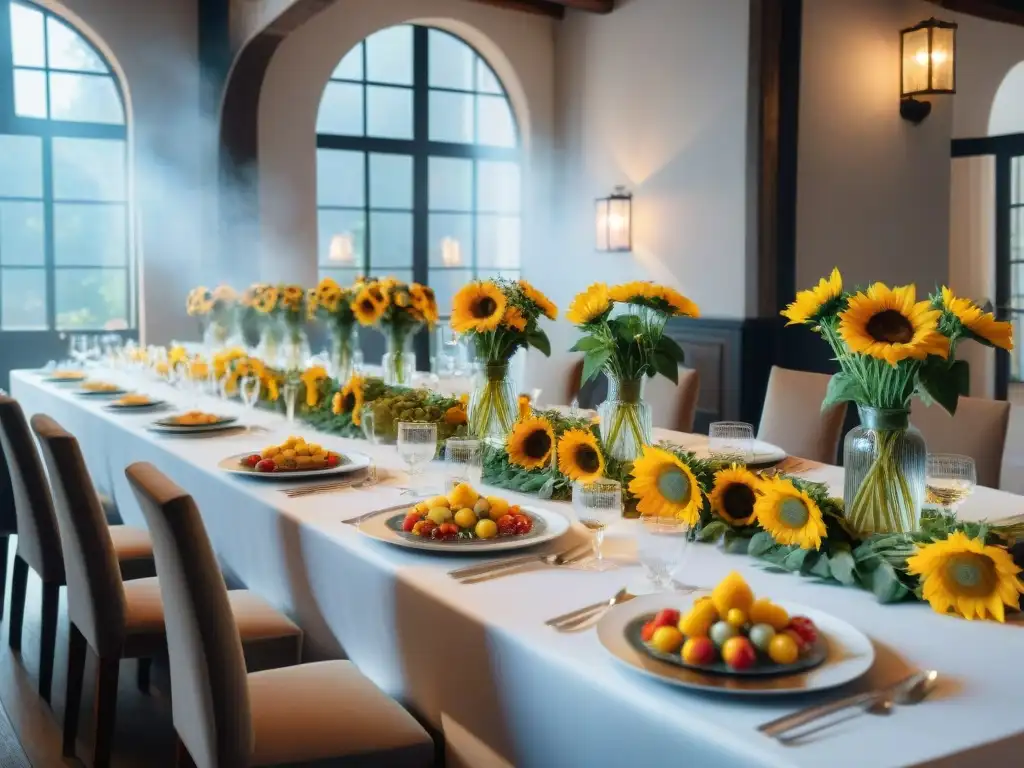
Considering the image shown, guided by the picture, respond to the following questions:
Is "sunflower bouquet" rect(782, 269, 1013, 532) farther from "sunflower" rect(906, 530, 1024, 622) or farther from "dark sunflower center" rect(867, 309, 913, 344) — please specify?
"sunflower" rect(906, 530, 1024, 622)

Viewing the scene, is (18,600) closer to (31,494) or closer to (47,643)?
(47,643)

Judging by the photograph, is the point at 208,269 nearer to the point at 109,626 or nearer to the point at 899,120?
the point at 899,120

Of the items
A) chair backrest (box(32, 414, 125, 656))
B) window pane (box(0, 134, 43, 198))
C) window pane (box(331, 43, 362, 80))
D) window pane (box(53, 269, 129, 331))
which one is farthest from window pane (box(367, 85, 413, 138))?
chair backrest (box(32, 414, 125, 656))

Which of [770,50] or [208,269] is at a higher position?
[770,50]

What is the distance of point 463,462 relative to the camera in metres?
2.15

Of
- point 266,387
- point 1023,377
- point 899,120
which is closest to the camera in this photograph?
point 266,387

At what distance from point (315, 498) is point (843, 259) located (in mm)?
4378

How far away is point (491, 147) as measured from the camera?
7758mm

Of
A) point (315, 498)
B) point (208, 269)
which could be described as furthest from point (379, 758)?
point (208, 269)

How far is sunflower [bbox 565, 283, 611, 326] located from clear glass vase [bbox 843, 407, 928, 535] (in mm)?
656

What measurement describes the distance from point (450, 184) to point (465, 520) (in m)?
5.96

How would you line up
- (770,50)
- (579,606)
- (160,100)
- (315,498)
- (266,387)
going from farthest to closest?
(160,100) < (770,50) < (266,387) < (315,498) < (579,606)

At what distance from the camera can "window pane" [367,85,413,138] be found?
7258 millimetres

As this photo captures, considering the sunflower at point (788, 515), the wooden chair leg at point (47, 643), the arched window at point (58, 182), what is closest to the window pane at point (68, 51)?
the arched window at point (58, 182)
